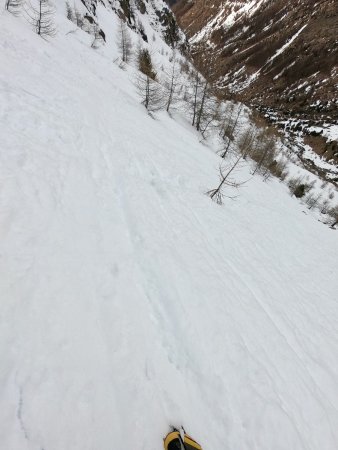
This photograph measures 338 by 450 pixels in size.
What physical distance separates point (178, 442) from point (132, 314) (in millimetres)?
1634

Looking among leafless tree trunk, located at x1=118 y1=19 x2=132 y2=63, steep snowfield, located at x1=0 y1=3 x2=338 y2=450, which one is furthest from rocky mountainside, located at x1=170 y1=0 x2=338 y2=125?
steep snowfield, located at x1=0 y1=3 x2=338 y2=450

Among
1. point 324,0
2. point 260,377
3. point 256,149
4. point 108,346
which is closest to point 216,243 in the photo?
point 260,377

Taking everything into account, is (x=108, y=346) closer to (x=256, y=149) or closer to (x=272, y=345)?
(x=272, y=345)

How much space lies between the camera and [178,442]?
8.81 ft

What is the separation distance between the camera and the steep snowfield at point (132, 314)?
2672mm

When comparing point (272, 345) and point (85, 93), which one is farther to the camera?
point (85, 93)

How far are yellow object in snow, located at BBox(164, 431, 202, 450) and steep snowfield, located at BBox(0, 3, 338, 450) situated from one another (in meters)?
0.14

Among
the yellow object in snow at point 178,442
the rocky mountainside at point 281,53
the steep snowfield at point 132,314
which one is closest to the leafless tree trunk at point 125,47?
the steep snowfield at point 132,314

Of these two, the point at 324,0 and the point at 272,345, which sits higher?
the point at 324,0

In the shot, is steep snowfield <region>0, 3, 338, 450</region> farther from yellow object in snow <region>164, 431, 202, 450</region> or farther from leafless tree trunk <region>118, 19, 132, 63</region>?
leafless tree trunk <region>118, 19, 132, 63</region>

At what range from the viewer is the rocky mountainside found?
9456 cm

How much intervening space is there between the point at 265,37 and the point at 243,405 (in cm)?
19613

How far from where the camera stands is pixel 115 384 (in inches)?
114

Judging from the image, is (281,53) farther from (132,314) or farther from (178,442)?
(178,442)
